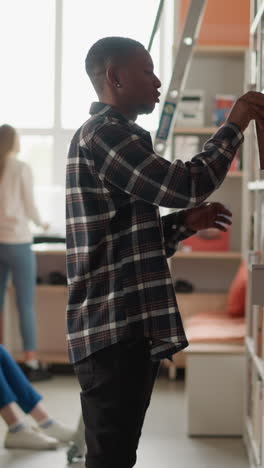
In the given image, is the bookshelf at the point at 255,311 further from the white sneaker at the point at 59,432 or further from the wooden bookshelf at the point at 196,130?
the wooden bookshelf at the point at 196,130

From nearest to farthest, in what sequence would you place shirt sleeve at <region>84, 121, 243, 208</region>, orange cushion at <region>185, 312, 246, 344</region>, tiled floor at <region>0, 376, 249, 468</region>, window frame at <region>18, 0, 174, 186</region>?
shirt sleeve at <region>84, 121, 243, 208</region>
tiled floor at <region>0, 376, 249, 468</region>
orange cushion at <region>185, 312, 246, 344</region>
window frame at <region>18, 0, 174, 186</region>

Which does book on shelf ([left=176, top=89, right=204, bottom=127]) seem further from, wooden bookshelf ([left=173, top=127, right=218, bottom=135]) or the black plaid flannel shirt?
the black plaid flannel shirt

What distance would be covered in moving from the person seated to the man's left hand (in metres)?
1.70

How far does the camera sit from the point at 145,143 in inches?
59.7

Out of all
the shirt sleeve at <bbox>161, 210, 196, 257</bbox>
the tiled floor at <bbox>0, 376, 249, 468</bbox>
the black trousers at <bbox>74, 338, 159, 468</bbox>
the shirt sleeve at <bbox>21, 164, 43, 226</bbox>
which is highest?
the shirt sleeve at <bbox>21, 164, 43, 226</bbox>

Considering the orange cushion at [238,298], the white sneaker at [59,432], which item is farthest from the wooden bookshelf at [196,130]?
the white sneaker at [59,432]

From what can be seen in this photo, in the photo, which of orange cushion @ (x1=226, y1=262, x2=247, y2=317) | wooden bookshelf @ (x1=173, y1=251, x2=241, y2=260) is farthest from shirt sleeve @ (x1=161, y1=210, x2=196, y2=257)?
wooden bookshelf @ (x1=173, y1=251, x2=241, y2=260)

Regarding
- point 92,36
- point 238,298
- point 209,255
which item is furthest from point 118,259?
point 92,36

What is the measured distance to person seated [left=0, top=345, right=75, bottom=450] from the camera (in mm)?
3211

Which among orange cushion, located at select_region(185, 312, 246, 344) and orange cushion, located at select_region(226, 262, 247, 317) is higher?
orange cushion, located at select_region(226, 262, 247, 317)

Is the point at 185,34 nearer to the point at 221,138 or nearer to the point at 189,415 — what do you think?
the point at 221,138

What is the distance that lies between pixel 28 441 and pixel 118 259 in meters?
1.96

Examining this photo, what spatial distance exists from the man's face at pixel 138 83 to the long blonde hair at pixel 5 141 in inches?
115

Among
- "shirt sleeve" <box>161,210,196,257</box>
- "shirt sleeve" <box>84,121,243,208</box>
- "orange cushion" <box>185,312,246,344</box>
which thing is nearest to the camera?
"shirt sleeve" <box>84,121,243,208</box>
